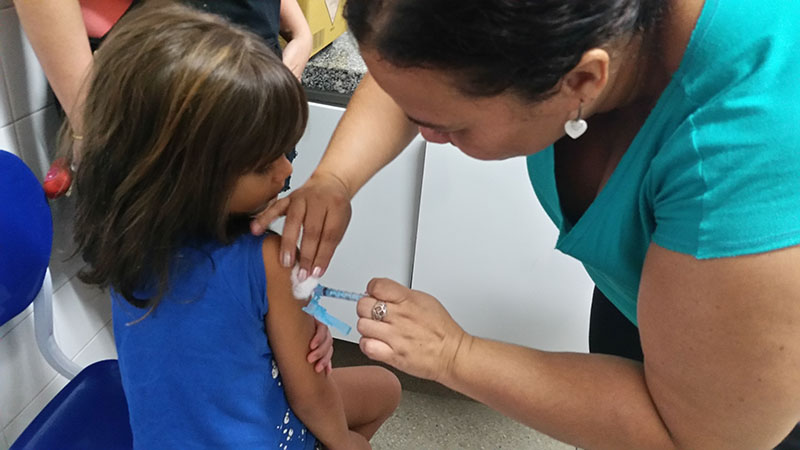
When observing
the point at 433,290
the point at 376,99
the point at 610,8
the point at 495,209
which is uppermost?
the point at 610,8

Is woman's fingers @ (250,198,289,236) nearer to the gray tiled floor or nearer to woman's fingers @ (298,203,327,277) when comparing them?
woman's fingers @ (298,203,327,277)

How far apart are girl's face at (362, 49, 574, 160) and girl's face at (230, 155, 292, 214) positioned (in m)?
0.22

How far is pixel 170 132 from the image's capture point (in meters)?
0.63

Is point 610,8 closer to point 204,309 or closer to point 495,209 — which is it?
point 204,309

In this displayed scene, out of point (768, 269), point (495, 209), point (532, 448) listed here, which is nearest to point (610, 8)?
point (768, 269)

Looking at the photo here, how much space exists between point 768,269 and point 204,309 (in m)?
0.57

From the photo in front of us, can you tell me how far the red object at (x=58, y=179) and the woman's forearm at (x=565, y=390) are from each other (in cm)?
76

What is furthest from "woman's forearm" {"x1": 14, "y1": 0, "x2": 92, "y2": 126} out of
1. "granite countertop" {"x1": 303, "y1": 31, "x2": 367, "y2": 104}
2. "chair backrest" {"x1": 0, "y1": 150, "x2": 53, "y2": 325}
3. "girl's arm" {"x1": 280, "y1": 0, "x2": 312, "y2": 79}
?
"granite countertop" {"x1": 303, "y1": 31, "x2": 367, "y2": 104}

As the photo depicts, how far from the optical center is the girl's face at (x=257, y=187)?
0.71 metres

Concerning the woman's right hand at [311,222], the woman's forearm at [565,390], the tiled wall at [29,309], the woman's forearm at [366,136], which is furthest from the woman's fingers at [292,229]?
the tiled wall at [29,309]

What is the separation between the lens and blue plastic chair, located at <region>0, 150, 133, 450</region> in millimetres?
947

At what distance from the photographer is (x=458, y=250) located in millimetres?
1462

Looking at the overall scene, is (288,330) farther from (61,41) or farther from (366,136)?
(61,41)

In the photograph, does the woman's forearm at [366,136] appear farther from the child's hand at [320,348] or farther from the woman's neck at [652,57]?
the woman's neck at [652,57]
